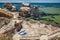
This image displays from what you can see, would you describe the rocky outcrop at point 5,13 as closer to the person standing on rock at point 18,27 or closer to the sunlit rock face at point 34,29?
the sunlit rock face at point 34,29

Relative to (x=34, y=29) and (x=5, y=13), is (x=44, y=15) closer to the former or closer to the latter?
(x=34, y=29)

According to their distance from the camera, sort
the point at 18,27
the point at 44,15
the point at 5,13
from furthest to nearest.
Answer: the point at 44,15, the point at 5,13, the point at 18,27

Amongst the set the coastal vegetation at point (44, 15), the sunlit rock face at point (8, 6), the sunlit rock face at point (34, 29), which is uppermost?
the sunlit rock face at point (8, 6)

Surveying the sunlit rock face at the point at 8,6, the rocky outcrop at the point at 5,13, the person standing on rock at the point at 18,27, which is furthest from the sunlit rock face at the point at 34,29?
the sunlit rock face at the point at 8,6

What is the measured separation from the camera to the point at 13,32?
217 inches

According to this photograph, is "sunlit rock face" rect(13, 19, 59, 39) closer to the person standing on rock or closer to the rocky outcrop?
the person standing on rock

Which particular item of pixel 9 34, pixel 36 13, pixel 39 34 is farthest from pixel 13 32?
pixel 36 13

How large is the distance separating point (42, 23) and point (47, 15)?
0.49 meters

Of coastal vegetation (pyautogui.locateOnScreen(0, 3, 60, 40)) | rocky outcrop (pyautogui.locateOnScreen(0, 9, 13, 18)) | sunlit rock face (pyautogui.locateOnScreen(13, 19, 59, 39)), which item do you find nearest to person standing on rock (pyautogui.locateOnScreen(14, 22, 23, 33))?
sunlit rock face (pyautogui.locateOnScreen(13, 19, 59, 39))

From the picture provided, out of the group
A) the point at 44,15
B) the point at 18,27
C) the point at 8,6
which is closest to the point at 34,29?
the point at 18,27

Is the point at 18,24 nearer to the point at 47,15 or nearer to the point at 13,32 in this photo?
the point at 13,32

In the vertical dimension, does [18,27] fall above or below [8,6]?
below

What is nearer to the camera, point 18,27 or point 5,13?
point 18,27

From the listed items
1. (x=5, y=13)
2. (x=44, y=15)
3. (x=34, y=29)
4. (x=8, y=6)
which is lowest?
(x=34, y=29)
